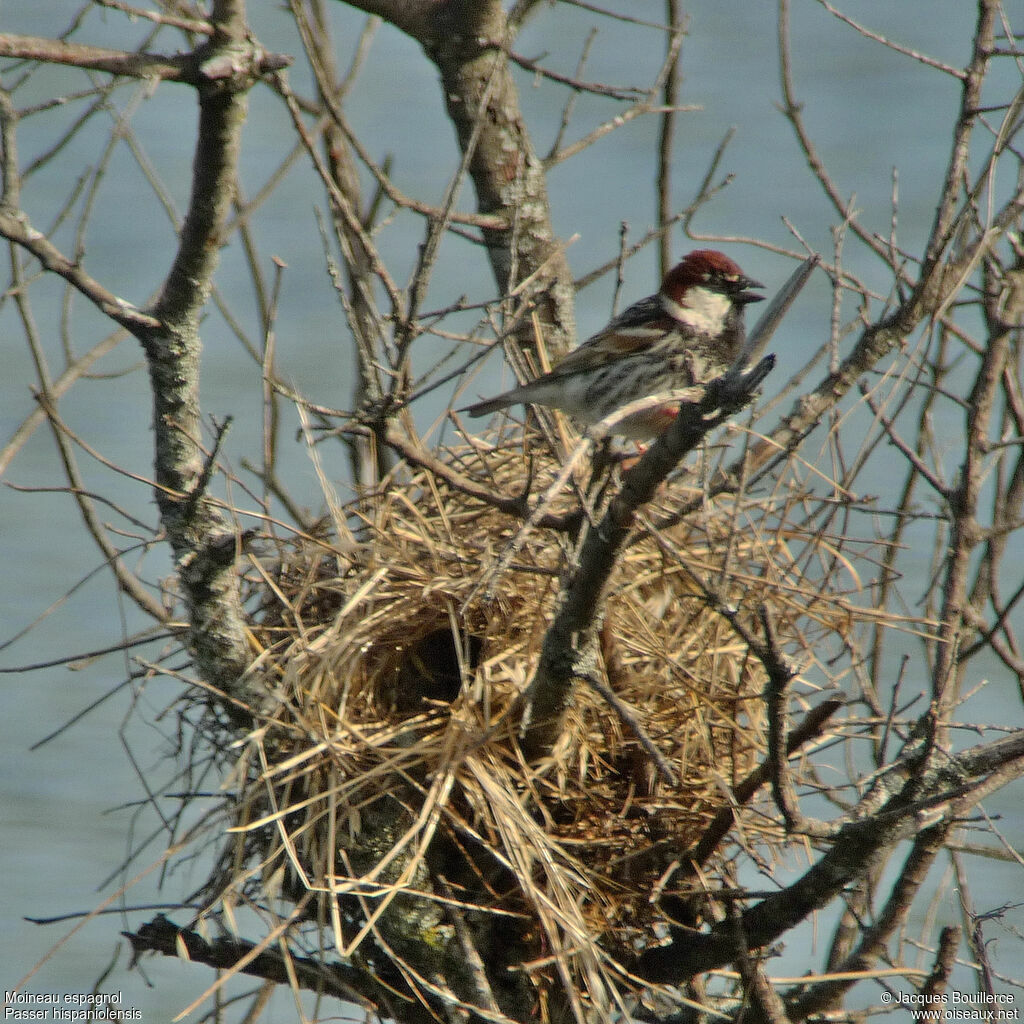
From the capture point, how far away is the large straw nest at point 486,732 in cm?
220

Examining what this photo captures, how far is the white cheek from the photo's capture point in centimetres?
319

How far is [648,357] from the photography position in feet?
10.3

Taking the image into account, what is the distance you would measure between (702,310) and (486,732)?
148 centimetres

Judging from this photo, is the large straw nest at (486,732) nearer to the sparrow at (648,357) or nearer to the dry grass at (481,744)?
the dry grass at (481,744)

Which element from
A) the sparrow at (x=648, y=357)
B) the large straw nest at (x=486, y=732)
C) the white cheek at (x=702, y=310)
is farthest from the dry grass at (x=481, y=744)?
Answer: the white cheek at (x=702, y=310)

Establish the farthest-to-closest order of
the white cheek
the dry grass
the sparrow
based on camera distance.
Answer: the white cheek, the sparrow, the dry grass

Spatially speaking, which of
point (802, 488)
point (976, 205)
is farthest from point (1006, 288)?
point (802, 488)

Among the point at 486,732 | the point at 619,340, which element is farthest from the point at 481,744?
the point at 619,340

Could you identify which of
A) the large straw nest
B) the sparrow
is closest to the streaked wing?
the sparrow

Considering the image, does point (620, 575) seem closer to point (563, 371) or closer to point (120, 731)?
point (563, 371)

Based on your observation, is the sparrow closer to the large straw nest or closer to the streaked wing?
the streaked wing

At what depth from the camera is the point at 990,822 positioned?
2.18 m

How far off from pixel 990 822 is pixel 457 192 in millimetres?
1379

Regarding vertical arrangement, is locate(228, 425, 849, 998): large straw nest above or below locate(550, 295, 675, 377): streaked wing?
below
